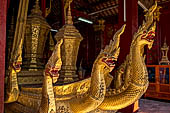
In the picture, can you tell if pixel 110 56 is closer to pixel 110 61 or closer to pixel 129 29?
pixel 110 61

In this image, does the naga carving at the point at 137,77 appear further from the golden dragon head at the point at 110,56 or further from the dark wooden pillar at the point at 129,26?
the dark wooden pillar at the point at 129,26

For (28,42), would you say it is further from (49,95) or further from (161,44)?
(161,44)

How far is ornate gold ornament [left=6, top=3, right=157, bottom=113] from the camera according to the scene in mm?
1098

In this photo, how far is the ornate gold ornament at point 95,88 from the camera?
110cm

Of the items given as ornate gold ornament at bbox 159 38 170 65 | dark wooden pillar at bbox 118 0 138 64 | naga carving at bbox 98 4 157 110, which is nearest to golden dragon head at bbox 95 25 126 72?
naga carving at bbox 98 4 157 110

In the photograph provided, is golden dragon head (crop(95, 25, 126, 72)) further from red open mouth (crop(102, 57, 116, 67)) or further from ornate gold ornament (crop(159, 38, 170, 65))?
ornate gold ornament (crop(159, 38, 170, 65))

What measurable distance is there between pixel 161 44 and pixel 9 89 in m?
4.34

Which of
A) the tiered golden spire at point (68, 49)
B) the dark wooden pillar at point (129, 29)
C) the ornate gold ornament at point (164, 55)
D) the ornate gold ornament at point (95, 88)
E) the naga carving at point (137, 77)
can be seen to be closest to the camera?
the ornate gold ornament at point (95, 88)

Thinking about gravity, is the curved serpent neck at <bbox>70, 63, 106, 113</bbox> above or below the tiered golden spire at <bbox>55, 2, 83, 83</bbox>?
below

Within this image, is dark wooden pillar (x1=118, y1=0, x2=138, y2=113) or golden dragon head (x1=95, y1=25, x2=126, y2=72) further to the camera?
dark wooden pillar (x1=118, y1=0, x2=138, y2=113)

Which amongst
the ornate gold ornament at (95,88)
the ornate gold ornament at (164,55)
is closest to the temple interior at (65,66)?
the ornate gold ornament at (95,88)

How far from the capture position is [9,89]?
160cm

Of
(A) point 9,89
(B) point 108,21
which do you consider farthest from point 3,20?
(B) point 108,21

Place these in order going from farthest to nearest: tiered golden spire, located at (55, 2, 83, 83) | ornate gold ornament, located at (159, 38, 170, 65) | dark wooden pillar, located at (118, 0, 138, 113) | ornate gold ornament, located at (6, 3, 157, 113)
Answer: ornate gold ornament, located at (159, 38, 170, 65) < dark wooden pillar, located at (118, 0, 138, 113) < tiered golden spire, located at (55, 2, 83, 83) < ornate gold ornament, located at (6, 3, 157, 113)
